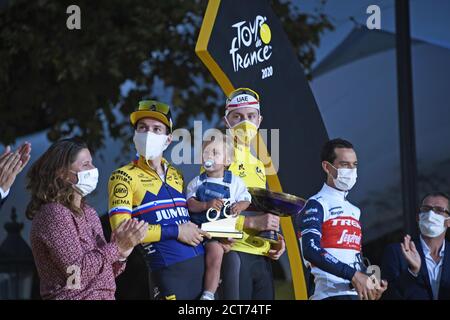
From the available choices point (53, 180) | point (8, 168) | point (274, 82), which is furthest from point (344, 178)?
point (8, 168)

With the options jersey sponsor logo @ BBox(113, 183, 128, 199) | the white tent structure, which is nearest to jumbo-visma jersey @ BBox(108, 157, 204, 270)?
jersey sponsor logo @ BBox(113, 183, 128, 199)

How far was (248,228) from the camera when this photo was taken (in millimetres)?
5184

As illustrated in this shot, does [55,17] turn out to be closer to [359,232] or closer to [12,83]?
[12,83]

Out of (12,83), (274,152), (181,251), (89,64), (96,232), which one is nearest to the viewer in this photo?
(96,232)

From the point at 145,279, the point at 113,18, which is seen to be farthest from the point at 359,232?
Result: the point at 113,18

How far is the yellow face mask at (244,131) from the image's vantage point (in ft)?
17.7

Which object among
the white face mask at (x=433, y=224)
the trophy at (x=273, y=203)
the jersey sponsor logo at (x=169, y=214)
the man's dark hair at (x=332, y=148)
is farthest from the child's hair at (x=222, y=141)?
the white face mask at (x=433, y=224)

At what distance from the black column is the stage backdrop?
900 millimetres

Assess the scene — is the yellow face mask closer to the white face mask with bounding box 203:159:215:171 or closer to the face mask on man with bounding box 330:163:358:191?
the white face mask with bounding box 203:159:215:171

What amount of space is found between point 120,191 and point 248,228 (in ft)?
2.49

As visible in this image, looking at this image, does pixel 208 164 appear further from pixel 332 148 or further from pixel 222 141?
pixel 332 148

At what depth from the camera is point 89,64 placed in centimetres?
→ 839

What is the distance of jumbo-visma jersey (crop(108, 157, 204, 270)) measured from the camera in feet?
16.1

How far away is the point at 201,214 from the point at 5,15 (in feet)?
14.5
